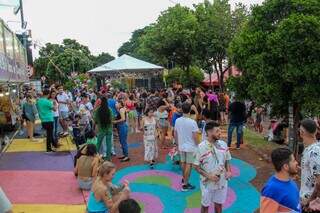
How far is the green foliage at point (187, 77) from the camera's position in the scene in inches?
1248

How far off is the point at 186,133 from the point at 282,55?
2632 millimetres

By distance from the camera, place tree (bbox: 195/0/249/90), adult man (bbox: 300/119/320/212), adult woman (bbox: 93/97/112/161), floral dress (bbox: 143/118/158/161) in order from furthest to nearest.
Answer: tree (bbox: 195/0/249/90) → floral dress (bbox: 143/118/158/161) → adult woman (bbox: 93/97/112/161) → adult man (bbox: 300/119/320/212)

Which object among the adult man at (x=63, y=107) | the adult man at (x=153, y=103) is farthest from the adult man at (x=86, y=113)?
the adult man at (x=153, y=103)

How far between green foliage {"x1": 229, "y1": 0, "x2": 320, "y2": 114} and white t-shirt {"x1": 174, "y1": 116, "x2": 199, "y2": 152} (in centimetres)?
208

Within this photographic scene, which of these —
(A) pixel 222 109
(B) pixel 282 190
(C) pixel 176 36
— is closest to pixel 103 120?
(B) pixel 282 190

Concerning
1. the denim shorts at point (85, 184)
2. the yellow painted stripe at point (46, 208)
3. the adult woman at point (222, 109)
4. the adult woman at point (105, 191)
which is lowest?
the yellow painted stripe at point (46, 208)

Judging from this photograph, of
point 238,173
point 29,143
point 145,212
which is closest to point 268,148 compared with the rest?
point 238,173

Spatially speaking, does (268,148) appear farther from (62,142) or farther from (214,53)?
(214,53)

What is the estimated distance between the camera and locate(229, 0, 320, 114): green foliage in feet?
30.6

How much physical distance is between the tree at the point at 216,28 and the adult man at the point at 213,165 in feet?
60.5

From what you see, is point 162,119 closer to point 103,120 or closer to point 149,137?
point 149,137

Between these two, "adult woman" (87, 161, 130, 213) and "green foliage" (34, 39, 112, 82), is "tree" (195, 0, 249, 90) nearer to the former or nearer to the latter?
"adult woman" (87, 161, 130, 213)

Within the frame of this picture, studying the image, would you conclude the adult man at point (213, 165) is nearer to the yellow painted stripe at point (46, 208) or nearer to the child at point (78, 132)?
the yellow painted stripe at point (46, 208)

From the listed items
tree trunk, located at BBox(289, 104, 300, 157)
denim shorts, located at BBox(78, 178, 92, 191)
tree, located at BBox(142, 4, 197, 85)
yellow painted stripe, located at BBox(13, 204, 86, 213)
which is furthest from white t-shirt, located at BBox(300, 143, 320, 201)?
tree, located at BBox(142, 4, 197, 85)
